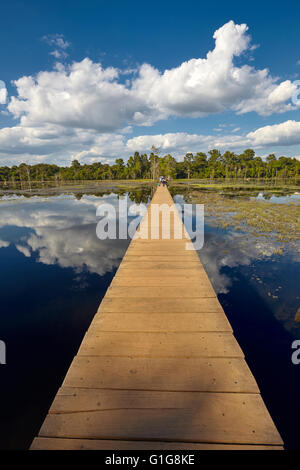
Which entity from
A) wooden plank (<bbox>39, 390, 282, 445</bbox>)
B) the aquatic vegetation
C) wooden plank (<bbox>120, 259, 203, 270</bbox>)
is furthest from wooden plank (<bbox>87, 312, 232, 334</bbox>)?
the aquatic vegetation

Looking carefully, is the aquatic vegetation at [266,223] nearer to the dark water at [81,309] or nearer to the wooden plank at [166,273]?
the dark water at [81,309]

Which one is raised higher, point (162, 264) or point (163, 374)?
point (162, 264)

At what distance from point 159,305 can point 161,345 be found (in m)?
0.98

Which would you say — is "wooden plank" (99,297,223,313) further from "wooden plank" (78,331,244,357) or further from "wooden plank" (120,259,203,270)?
"wooden plank" (120,259,203,270)

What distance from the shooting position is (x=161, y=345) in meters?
2.78

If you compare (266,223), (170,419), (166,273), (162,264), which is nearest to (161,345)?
(170,419)

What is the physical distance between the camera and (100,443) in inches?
67.1

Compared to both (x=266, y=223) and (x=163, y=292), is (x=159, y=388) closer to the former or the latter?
(x=163, y=292)

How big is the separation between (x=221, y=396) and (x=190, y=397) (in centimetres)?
31

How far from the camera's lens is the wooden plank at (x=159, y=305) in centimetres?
358

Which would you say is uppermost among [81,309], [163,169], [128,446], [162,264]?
[163,169]

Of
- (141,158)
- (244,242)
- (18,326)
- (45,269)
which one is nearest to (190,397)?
(18,326)

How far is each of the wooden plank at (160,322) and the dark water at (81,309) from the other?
4.03 ft

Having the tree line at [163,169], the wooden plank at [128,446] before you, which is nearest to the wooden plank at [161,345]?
the wooden plank at [128,446]
